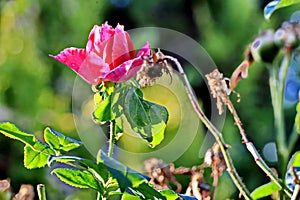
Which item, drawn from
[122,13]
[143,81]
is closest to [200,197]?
[143,81]

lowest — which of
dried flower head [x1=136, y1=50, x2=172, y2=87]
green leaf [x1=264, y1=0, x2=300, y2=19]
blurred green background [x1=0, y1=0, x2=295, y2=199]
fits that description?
dried flower head [x1=136, y1=50, x2=172, y2=87]

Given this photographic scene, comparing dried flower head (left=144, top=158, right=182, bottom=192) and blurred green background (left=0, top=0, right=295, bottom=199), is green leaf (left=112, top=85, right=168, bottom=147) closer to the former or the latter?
dried flower head (left=144, top=158, right=182, bottom=192)

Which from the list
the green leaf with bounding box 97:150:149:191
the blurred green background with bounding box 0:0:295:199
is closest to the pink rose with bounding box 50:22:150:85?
the green leaf with bounding box 97:150:149:191

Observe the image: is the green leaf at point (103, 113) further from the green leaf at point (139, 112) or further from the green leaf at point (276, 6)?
the green leaf at point (276, 6)

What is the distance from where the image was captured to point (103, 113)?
1.44 feet

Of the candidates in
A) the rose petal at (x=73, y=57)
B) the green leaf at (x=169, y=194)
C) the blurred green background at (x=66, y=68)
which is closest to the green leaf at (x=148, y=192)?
the green leaf at (x=169, y=194)

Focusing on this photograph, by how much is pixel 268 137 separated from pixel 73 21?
0.78m

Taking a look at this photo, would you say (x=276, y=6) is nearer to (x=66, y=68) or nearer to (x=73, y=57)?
(x=73, y=57)

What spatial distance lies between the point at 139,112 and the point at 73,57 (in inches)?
2.5

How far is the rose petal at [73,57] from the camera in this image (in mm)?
452

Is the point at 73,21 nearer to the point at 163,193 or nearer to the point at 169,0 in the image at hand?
the point at 169,0

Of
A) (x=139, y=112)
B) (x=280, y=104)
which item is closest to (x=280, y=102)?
(x=280, y=104)

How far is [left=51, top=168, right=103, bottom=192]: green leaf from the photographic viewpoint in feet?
1.39

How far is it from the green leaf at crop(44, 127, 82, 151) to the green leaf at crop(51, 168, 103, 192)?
0.02m
